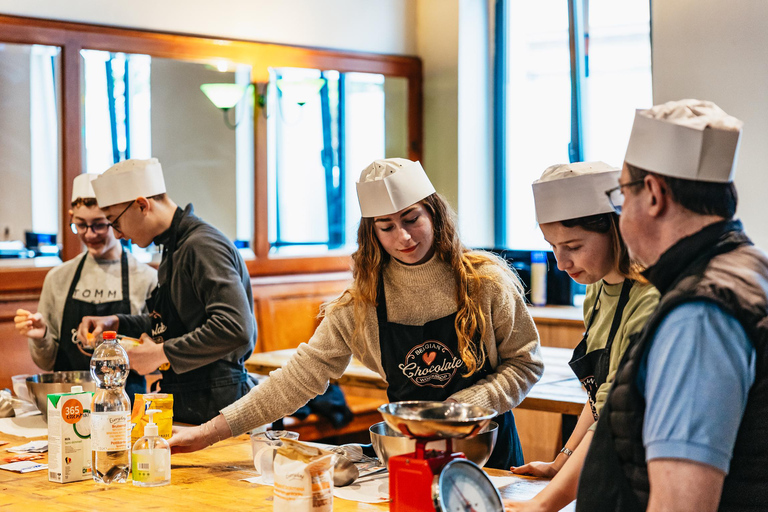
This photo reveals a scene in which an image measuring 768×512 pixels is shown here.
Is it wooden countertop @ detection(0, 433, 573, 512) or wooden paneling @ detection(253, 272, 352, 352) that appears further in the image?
wooden paneling @ detection(253, 272, 352, 352)

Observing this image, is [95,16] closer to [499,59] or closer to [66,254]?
[66,254]

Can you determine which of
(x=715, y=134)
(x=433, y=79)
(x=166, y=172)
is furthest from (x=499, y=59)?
(x=715, y=134)

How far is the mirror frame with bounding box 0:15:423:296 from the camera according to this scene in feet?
15.9

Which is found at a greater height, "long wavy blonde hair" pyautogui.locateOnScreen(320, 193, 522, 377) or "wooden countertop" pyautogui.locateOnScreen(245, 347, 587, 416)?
"long wavy blonde hair" pyautogui.locateOnScreen(320, 193, 522, 377)

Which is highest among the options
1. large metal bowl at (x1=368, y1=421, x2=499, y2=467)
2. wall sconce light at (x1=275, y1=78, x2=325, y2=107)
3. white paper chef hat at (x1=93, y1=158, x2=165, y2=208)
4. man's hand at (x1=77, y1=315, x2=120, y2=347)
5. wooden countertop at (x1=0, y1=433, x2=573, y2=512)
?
wall sconce light at (x1=275, y1=78, x2=325, y2=107)

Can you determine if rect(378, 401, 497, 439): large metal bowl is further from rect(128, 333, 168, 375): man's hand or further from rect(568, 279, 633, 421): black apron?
rect(128, 333, 168, 375): man's hand

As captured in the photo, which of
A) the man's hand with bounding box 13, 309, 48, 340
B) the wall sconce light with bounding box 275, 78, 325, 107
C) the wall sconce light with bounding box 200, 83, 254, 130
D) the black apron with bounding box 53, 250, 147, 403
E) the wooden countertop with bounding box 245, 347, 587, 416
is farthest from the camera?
the wall sconce light with bounding box 275, 78, 325, 107

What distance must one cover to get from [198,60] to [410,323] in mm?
3635

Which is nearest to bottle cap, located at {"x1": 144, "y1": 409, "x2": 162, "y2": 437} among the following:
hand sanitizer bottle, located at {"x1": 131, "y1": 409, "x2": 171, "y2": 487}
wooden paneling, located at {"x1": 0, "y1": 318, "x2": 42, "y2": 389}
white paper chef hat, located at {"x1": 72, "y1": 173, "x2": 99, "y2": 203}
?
hand sanitizer bottle, located at {"x1": 131, "y1": 409, "x2": 171, "y2": 487}

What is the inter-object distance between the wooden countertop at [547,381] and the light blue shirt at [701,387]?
1965 mm

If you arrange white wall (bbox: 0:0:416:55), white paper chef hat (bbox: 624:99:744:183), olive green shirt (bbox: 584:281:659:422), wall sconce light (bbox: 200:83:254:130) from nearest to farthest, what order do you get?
white paper chef hat (bbox: 624:99:744:183) → olive green shirt (bbox: 584:281:659:422) → white wall (bbox: 0:0:416:55) → wall sconce light (bbox: 200:83:254:130)

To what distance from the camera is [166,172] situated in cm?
553

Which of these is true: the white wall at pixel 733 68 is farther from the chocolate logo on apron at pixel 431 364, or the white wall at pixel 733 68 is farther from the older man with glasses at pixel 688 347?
the older man with glasses at pixel 688 347

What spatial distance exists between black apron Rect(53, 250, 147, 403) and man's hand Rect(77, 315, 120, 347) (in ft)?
1.28
